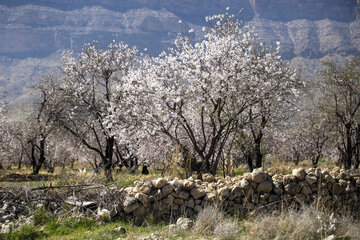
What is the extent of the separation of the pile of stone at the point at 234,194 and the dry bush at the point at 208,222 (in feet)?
1.82

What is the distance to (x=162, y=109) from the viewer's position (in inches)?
402

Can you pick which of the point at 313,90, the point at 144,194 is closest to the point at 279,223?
the point at 144,194

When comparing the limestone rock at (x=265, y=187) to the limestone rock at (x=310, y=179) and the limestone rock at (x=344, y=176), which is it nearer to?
the limestone rock at (x=310, y=179)

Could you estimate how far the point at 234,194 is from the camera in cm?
711

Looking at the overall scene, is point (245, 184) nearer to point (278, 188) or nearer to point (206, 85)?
point (278, 188)

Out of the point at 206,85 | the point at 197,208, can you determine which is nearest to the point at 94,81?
the point at 206,85

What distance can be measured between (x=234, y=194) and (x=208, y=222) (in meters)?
1.50

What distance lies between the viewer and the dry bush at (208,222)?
18.5 ft

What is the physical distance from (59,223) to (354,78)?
1977 centimetres

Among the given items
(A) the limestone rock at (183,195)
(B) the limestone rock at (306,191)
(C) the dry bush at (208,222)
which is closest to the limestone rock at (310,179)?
(B) the limestone rock at (306,191)

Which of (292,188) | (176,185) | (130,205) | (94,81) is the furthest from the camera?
(94,81)

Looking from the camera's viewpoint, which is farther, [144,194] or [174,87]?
[174,87]

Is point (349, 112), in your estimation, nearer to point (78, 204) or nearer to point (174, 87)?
point (174, 87)

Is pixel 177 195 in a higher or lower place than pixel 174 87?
lower
